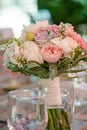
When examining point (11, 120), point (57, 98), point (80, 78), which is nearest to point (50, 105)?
point (57, 98)

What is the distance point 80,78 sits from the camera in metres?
1.85

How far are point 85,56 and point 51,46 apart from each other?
0.14 meters

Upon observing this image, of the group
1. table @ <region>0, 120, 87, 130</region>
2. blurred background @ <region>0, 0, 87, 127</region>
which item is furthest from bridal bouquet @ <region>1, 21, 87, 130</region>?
blurred background @ <region>0, 0, 87, 127</region>

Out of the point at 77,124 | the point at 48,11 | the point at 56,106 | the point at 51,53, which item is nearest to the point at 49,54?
the point at 51,53

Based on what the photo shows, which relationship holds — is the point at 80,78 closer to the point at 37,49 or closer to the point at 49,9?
the point at 37,49

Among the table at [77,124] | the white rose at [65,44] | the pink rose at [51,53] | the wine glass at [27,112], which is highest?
the white rose at [65,44]

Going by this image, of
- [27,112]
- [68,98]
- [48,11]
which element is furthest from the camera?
[48,11]

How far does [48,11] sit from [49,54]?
11.9 feet

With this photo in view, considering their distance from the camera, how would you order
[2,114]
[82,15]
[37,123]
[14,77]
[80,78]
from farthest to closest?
1. [82,15]
2. [80,78]
3. [14,77]
4. [2,114]
5. [37,123]

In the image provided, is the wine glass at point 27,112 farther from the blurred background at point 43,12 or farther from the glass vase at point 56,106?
the blurred background at point 43,12

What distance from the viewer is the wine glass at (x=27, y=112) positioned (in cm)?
107

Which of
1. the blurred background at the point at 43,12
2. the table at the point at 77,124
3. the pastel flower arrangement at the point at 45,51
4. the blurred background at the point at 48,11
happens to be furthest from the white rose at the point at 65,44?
the blurred background at the point at 48,11

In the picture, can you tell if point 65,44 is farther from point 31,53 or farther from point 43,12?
point 43,12

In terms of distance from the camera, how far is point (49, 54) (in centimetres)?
108
